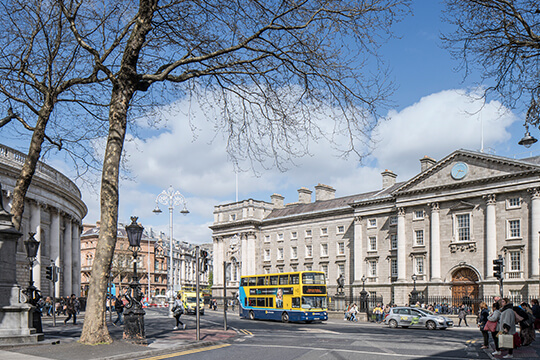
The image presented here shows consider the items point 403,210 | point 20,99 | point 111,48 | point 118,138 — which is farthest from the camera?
point 403,210

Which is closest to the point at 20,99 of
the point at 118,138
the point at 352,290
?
the point at 118,138

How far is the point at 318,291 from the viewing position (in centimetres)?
3809

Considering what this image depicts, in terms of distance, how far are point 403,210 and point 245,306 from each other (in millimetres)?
25866

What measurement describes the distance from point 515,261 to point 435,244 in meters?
8.34

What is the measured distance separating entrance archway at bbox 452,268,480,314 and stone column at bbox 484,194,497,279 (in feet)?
6.29

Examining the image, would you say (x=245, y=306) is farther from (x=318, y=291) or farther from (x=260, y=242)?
(x=260, y=242)

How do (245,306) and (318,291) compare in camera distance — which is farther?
(245,306)

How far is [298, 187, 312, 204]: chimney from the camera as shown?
284 ft

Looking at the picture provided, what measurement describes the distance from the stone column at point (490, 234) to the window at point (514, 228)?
1.35 m

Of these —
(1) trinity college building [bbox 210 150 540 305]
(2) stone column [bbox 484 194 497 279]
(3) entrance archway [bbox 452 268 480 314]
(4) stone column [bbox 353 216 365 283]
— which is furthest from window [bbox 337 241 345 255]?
(2) stone column [bbox 484 194 497 279]

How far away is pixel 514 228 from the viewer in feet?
172

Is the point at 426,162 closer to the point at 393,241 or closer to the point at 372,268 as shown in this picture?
the point at 393,241

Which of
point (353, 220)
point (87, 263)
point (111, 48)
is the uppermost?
point (111, 48)

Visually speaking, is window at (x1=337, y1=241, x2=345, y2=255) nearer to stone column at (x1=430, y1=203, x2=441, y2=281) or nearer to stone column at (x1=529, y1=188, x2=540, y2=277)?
stone column at (x1=430, y1=203, x2=441, y2=281)
